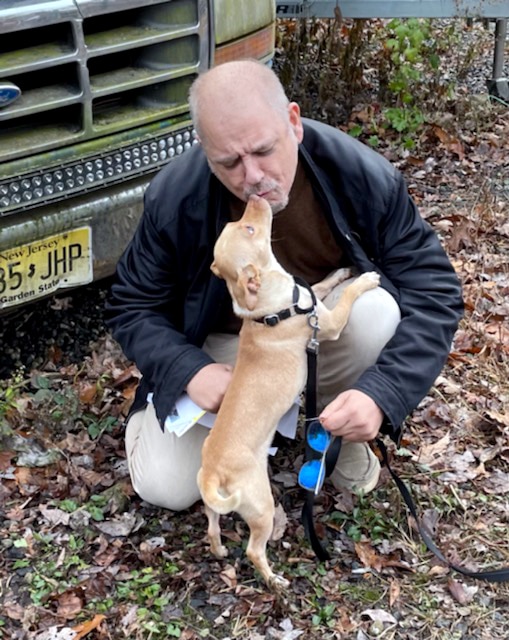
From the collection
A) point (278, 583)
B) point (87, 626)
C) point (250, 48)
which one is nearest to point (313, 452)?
point (278, 583)

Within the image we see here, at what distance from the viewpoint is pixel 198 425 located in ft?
11.7

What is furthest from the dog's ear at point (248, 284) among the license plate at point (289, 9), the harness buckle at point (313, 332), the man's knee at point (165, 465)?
the license plate at point (289, 9)

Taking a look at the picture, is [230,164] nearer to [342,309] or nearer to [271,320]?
[271,320]

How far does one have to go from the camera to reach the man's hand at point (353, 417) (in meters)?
2.92

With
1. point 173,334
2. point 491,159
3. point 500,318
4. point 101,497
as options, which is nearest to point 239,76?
point 173,334

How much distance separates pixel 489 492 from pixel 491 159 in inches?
151

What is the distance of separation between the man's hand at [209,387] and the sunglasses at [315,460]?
1.08 feet

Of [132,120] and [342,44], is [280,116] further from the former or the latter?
[342,44]

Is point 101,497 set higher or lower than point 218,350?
lower

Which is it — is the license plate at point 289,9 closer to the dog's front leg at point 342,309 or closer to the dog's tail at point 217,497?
the dog's front leg at point 342,309

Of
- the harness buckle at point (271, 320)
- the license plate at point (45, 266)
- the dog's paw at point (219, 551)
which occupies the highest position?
the harness buckle at point (271, 320)

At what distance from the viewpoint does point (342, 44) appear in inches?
293

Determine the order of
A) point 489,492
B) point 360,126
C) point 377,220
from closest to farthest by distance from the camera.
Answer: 1. point 377,220
2. point 489,492
3. point 360,126

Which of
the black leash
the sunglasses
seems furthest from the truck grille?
the sunglasses
